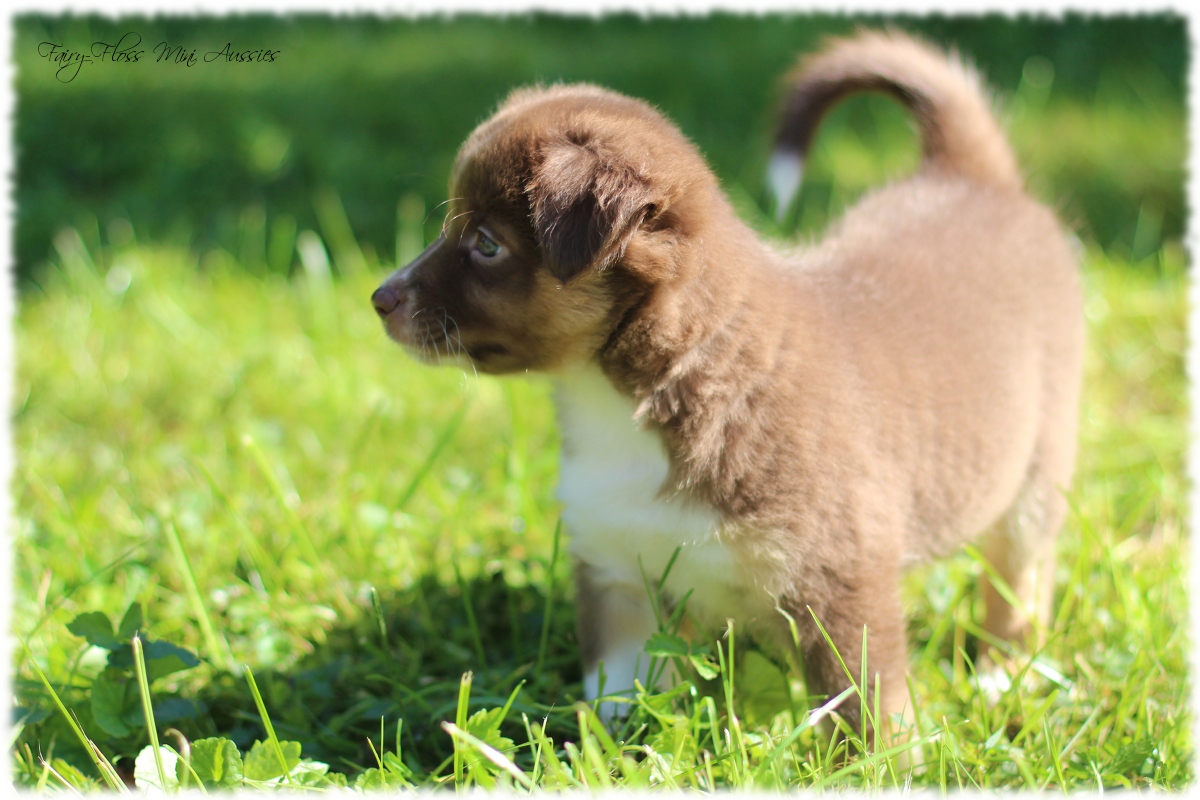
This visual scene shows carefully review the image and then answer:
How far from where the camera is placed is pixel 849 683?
2219 mm

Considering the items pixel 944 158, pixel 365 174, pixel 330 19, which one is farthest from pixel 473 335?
pixel 330 19

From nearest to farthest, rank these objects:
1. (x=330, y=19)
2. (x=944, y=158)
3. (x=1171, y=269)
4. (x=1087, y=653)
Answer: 1. (x=1087, y=653)
2. (x=944, y=158)
3. (x=1171, y=269)
4. (x=330, y=19)

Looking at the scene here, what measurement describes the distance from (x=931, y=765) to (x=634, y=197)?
4.02ft

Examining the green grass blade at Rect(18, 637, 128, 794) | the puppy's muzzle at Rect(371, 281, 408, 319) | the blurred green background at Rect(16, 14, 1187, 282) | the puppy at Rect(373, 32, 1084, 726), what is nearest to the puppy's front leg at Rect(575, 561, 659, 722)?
the puppy at Rect(373, 32, 1084, 726)

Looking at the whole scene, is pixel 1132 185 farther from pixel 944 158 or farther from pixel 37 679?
pixel 37 679

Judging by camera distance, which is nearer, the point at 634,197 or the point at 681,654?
the point at 634,197

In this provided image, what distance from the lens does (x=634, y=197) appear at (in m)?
1.99

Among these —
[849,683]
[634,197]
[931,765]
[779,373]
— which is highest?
[634,197]

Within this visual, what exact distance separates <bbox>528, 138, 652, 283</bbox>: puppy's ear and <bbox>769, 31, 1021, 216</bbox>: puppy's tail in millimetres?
1070

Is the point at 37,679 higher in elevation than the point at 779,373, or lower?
lower

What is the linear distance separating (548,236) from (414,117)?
4.38m

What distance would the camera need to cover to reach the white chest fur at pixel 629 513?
220cm

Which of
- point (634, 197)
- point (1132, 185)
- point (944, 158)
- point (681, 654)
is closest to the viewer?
point (634, 197)

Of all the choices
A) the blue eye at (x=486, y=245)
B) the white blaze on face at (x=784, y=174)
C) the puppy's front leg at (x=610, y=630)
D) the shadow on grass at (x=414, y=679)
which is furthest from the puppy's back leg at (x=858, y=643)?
the white blaze on face at (x=784, y=174)
